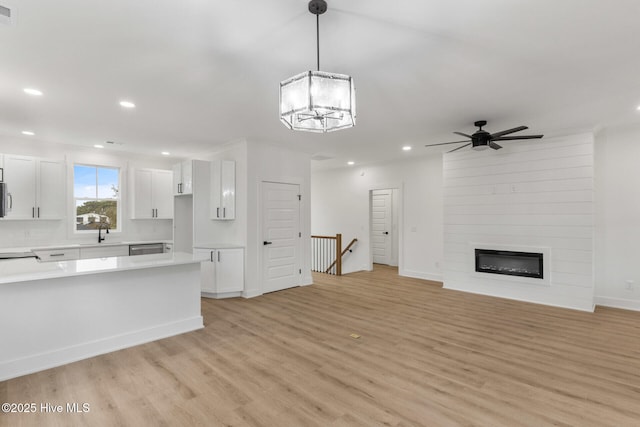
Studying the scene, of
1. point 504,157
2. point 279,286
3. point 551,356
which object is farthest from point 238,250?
point 504,157

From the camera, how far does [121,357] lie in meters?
3.21

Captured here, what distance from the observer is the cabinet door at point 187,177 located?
5.73 m

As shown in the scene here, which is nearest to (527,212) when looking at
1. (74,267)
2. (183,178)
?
(183,178)

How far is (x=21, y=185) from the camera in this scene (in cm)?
519

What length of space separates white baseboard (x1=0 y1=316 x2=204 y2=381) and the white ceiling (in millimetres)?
2644

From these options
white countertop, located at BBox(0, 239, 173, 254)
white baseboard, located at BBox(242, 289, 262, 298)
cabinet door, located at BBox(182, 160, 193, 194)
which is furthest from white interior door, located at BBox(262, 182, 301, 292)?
white countertop, located at BBox(0, 239, 173, 254)

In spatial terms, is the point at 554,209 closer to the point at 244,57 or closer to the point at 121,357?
the point at 244,57

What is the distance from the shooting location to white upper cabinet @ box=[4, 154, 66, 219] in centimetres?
509

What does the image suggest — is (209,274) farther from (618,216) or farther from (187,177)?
(618,216)

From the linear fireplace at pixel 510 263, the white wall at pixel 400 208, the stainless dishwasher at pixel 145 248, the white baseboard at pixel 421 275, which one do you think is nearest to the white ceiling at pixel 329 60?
the linear fireplace at pixel 510 263

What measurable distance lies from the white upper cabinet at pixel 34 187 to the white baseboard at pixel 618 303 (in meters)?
9.21

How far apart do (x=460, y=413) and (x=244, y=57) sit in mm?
3271

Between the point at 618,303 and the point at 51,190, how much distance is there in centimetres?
952

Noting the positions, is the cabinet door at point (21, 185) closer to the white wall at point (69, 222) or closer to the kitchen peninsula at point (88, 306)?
the white wall at point (69, 222)
